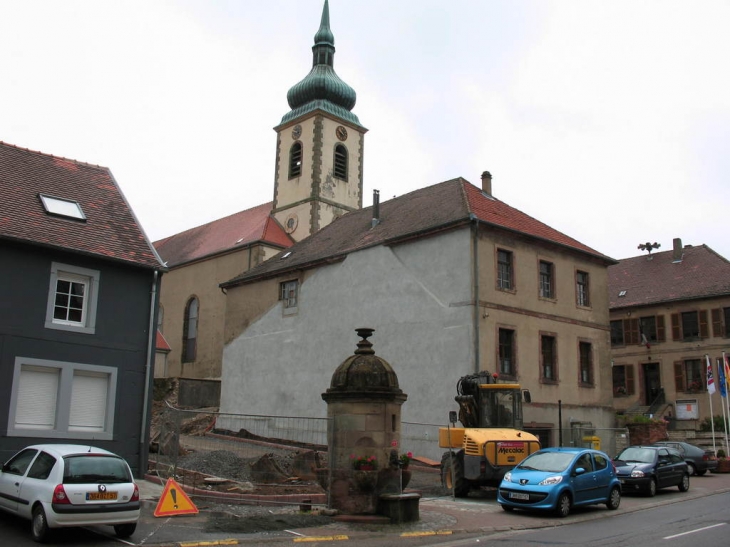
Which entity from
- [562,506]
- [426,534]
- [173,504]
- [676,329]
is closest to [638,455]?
[562,506]

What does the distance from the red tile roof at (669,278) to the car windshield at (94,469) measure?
120 feet

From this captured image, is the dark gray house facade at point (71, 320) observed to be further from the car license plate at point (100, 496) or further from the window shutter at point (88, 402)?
the car license plate at point (100, 496)

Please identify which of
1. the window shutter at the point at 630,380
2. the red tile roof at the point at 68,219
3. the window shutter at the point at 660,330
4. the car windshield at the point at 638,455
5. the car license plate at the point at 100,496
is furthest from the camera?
the window shutter at the point at 630,380

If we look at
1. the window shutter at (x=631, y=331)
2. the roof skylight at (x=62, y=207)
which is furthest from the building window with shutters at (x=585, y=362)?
the roof skylight at (x=62, y=207)

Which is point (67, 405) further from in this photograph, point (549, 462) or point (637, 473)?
point (637, 473)

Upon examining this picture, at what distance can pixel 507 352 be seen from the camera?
1027 inches

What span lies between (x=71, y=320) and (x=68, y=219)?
9.20 ft

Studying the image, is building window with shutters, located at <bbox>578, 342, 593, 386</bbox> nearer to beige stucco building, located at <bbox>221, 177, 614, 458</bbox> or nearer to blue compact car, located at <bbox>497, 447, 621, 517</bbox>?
beige stucco building, located at <bbox>221, 177, 614, 458</bbox>

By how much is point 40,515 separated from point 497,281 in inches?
720

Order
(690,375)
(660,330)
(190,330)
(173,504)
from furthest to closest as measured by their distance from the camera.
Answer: (190,330) → (660,330) → (690,375) → (173,504)

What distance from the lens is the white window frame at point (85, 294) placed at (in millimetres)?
17875

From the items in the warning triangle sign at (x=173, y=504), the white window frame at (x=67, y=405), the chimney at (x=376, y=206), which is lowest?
the warning triangle sign at (x=173, y=504)

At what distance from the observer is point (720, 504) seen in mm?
17047

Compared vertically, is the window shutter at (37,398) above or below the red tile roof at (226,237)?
below
